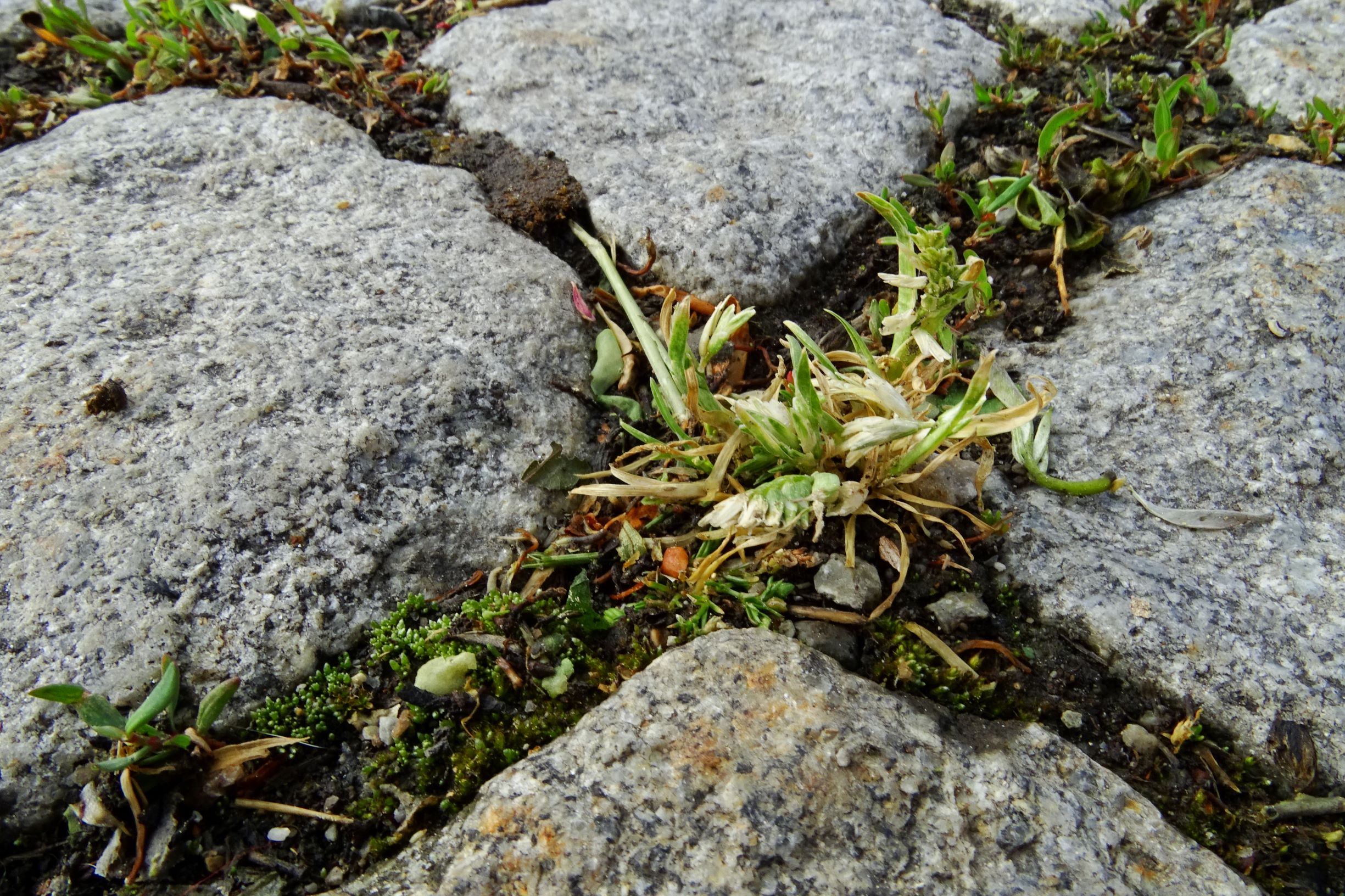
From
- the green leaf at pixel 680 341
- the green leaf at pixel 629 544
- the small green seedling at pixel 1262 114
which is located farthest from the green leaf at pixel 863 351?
the small green seedling at pixel 1262 114

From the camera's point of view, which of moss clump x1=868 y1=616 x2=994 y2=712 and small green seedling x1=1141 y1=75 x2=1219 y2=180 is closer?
moss clump x1=868 y1=616 x2=994 y2=712

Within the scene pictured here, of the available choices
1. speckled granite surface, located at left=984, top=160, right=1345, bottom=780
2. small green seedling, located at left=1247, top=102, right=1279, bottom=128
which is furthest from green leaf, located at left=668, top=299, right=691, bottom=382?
small green seedling, located at left=1247, top=102, right=1279, bottom=128

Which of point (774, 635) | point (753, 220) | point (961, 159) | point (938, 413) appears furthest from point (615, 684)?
point (961, 159)

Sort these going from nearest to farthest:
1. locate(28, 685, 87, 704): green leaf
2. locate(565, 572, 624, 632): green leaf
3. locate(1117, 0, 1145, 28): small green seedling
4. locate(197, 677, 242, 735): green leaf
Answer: locate(28, 685, 87, 704): green leaf < locate(197, 677, 242, 735): green leaf < locate(565, 572, 624, 632): green leaf < locate(1117, 0, 1145, 28): small green seedling

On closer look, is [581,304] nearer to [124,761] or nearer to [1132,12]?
[124,761]

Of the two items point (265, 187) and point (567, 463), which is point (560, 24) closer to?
point (265, 187)

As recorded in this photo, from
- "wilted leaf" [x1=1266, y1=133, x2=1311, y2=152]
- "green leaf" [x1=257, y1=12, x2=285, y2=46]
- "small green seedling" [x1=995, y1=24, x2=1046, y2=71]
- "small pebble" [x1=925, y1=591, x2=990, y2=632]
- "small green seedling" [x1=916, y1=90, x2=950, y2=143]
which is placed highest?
"green leaf" [x1=257, y1=12, x2=285, y2=46]

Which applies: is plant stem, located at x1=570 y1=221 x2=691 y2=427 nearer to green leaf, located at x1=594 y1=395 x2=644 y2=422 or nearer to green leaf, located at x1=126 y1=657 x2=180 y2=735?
green leaf, located at x1=594 y1=395 x2=644 y2=422
